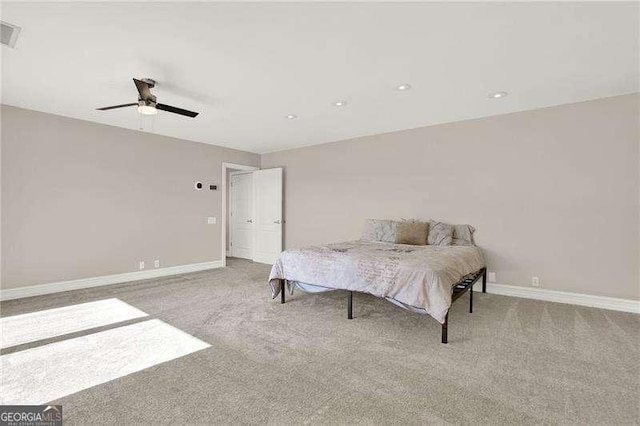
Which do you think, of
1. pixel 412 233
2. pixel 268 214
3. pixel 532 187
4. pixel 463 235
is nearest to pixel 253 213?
pixel 268 214

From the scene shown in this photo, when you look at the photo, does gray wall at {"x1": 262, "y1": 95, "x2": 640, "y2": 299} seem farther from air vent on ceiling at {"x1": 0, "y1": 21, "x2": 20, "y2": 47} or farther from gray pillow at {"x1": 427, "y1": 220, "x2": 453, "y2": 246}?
air vent on ceiling at {"x1": 0, "y1": 21, "x2": 20, "y2": 47}

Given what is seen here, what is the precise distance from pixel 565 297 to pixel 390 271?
2.56 m

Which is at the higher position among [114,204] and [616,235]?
[114,204]

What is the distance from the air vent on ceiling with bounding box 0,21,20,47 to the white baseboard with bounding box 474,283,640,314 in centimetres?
554

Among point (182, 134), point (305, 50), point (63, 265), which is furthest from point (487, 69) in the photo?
point (63, 265)

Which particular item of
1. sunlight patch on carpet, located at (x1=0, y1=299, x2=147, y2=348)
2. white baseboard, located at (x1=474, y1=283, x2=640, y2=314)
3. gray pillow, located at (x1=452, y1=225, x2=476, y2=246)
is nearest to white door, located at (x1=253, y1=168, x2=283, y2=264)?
sunlight patch on carpet, located at (x1=0, y1=299, x2=147, y2=348)

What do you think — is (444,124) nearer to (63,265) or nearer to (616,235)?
(616,235)

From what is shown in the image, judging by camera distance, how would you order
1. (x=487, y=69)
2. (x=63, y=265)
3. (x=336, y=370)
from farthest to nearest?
(x=63, y=265), (x=487, y=69), (x=336, y=370)

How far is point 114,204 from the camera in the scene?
4.72 meters

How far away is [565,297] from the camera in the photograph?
147 inches

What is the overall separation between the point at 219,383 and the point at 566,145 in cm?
460

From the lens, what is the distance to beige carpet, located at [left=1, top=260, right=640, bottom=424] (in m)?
1.71

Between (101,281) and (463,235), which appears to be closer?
(463,235)

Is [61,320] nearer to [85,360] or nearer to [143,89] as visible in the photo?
[85,360]
